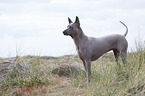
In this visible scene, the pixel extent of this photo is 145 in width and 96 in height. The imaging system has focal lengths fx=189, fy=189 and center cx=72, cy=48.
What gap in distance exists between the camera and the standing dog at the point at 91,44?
420 cm

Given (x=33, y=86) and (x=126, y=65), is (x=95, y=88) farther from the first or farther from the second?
(x=33, y=86)

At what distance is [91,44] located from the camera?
14.7 ft

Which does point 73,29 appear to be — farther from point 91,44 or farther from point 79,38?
point 91,44

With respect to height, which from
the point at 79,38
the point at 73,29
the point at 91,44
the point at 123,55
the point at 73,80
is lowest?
the point at 73,80

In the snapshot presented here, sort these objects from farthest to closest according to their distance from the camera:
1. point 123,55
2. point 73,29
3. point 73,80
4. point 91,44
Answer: point 123,55 → point 73,80 → point 91,44 → point 73,29

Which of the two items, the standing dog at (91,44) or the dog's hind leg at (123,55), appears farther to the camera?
the dog's hind leg at (123,55)

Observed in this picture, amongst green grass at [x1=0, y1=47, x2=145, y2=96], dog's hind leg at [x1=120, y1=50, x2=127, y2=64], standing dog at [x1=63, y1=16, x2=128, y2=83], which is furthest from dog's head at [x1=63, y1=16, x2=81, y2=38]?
dog's hind leg at [x1=120, y1=50, x2=127, y2=64]

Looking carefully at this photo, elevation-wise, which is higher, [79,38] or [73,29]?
[73,29]

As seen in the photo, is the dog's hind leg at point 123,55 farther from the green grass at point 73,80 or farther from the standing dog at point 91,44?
the green grass at point 73,80

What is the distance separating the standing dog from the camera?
13.8ft

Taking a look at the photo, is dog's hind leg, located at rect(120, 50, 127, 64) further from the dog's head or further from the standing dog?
the dog's head

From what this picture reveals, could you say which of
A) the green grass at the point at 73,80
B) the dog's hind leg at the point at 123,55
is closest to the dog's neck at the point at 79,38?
the green grass at the point at 73,80

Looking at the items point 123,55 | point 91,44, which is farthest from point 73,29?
point 123,55

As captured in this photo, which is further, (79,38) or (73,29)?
(79,38)
